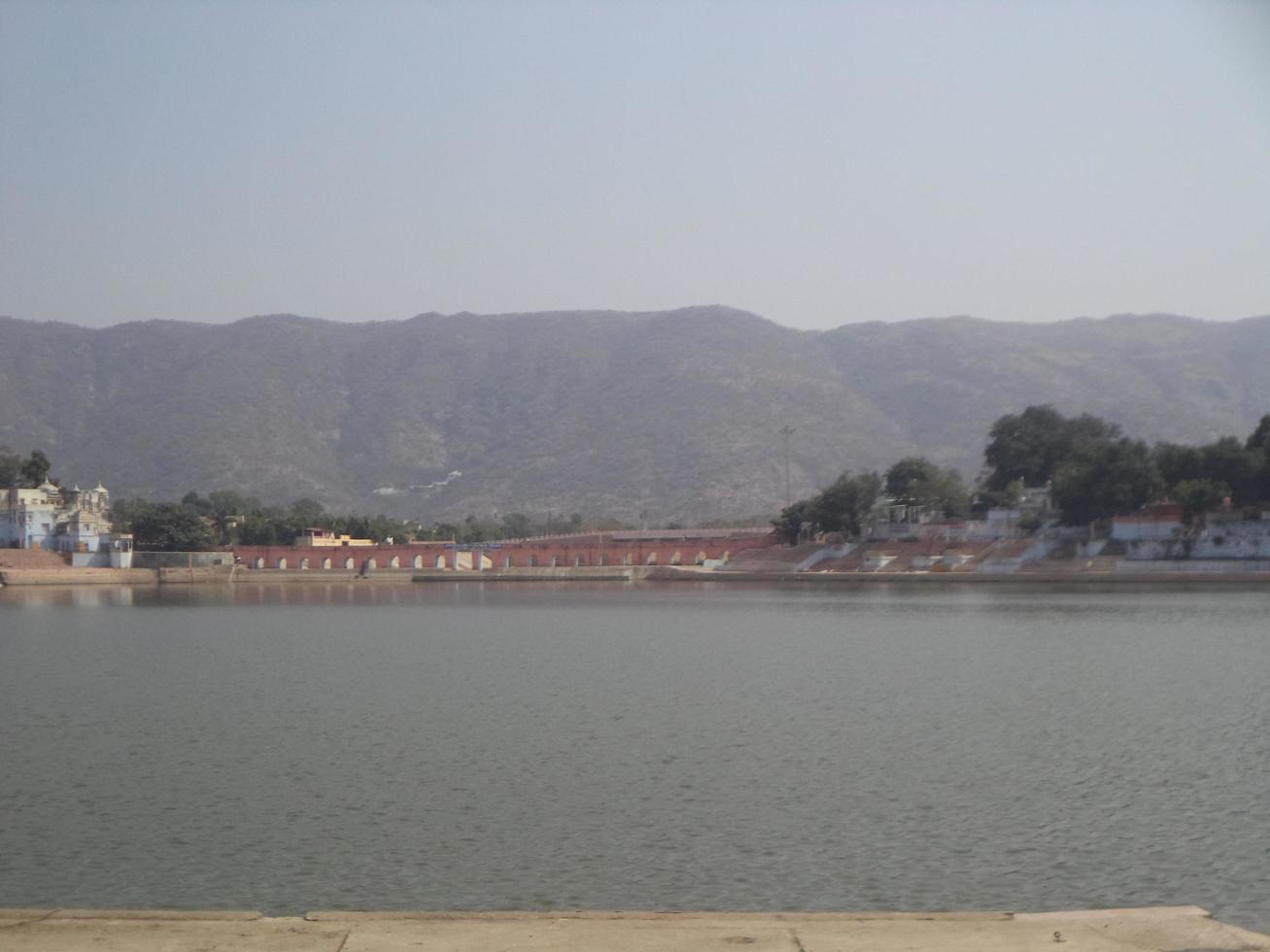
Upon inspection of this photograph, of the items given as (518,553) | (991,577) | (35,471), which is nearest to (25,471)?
(35,471)

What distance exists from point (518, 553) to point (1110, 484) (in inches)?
1473

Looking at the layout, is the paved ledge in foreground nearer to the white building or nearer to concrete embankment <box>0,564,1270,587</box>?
concrete embankment <box>0,564,1270,587</box>

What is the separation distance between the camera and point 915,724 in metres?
16.6

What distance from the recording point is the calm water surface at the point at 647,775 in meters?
9.76

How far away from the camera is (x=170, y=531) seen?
71938 mm

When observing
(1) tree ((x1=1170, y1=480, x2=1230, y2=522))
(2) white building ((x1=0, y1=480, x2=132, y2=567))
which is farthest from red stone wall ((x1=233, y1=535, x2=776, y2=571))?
(1) tree ((x1=1170, y1=480, x2=1230, y2=522))

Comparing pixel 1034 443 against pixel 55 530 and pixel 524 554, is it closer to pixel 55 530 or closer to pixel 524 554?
pixel 524 554

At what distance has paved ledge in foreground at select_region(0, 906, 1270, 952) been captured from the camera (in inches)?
272

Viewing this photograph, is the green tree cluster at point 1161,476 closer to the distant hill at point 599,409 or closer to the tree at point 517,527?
the tree at point 517,527

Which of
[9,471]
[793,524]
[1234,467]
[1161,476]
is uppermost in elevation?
[9,471]

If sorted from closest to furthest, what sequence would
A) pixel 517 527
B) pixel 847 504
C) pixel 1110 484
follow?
1. pixel 1110 484
2. pixel 847 504
3. pixel 517 527

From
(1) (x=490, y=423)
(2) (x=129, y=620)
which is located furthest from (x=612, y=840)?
(1) (x=490, y=423)

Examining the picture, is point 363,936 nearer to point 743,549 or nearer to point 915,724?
point 915,724

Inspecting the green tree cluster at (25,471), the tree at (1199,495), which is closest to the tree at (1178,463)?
the tree at (1199,495)
